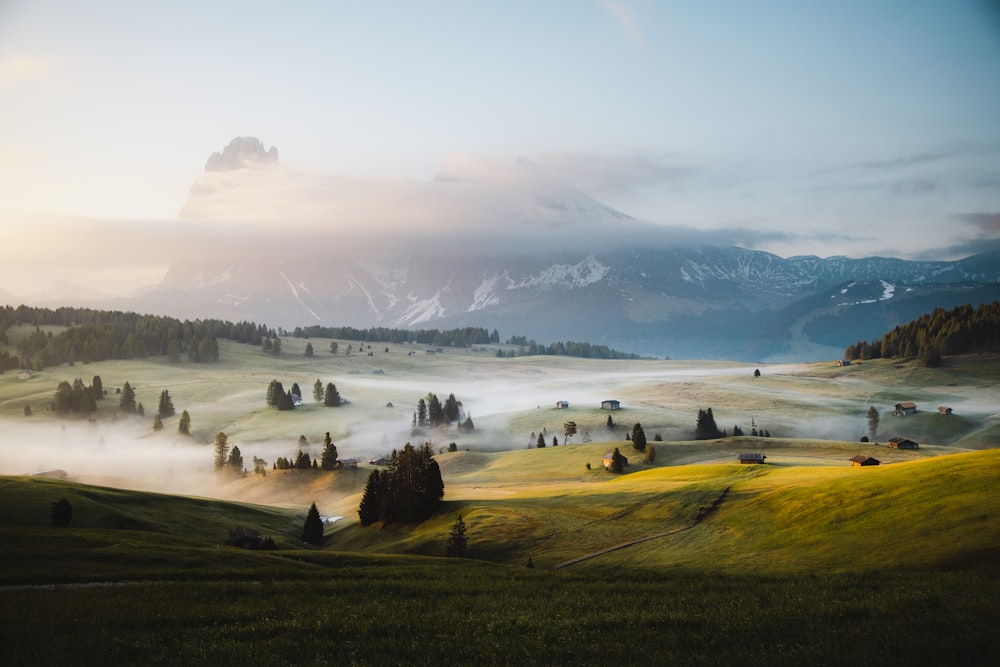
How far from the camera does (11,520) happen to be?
78438mm

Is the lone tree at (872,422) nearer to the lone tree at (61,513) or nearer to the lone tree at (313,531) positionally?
the lone tree at (313,531)

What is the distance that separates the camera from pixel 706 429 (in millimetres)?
183875

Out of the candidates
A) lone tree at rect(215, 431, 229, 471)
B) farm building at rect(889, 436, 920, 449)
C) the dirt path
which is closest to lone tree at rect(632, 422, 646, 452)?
farm building at rect(889, 436, 920, 449)

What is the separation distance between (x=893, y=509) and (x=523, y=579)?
121ft

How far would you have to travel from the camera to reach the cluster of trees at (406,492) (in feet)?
320

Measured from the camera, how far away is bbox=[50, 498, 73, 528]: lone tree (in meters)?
77.4

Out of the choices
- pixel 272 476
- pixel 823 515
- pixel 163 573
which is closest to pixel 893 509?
pixel 823 515

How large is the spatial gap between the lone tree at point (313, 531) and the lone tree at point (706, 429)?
11705 centimetres

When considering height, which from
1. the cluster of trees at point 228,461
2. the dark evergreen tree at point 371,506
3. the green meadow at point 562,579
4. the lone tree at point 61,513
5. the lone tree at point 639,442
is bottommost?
the cluster of trees at point 228,461

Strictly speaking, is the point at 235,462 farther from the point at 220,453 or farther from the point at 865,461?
the point at 865,461

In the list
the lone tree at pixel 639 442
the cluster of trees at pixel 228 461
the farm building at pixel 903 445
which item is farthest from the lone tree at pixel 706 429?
the cluster of trees at pixel 228 461

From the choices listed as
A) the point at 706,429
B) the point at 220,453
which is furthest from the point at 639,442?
the point at 220,453

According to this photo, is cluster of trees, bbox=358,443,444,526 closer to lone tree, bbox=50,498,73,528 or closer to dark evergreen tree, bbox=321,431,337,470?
lone tree, bbox=50,498,73,528

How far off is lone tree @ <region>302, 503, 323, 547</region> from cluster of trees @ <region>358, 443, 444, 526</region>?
270 inches
